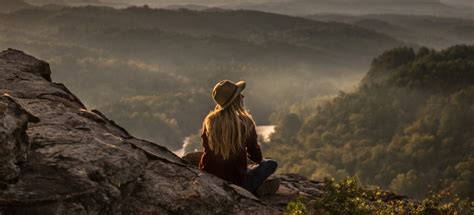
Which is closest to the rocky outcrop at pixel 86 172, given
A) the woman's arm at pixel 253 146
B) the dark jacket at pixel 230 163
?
the dark jacket at pixel 230 163

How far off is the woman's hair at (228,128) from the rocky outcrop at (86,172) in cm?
65

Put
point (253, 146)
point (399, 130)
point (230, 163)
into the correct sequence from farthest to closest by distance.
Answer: point (399, 130) < point (253, 146) < point (230, 163)

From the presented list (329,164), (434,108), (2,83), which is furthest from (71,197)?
(434,108)

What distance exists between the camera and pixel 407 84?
169 meters

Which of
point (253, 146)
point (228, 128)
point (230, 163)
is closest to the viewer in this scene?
point (228, 128)

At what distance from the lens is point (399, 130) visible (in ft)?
519

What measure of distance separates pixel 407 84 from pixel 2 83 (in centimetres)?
16893

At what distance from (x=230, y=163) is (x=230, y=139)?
57cm

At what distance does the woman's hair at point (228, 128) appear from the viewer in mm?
9719

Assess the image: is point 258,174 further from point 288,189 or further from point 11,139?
point 11,139

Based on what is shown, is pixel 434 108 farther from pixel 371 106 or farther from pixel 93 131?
pixel 93 131

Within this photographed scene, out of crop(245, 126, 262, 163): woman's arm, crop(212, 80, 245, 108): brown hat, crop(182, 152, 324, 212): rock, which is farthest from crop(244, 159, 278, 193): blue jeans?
crop(212, 80, 245, 108): brown hat

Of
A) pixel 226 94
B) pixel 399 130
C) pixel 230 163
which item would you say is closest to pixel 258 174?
pixel 230 163

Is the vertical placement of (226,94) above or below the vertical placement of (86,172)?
above
